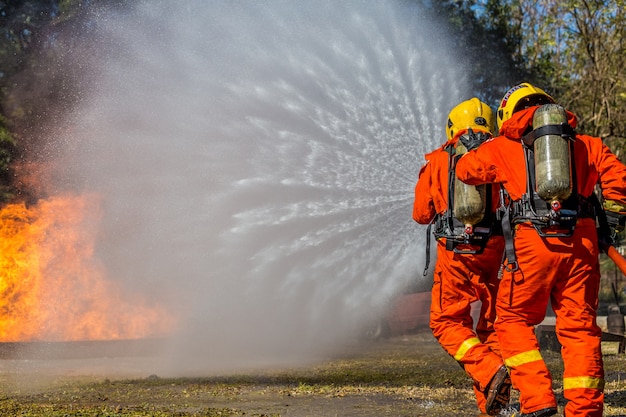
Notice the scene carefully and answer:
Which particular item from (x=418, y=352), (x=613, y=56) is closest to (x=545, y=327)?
(x=418, y=352)

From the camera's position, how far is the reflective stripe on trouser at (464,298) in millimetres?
6402

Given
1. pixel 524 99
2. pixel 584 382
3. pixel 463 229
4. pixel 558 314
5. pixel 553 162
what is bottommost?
pixel 584 382

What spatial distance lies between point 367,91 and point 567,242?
37.0 ft

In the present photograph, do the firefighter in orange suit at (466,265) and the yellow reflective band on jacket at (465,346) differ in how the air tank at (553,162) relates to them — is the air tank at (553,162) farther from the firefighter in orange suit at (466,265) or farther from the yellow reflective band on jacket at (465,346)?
the yellow reflective band on jacket at (465,346)

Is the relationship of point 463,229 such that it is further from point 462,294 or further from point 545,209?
point 545,209

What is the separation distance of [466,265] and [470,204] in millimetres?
472

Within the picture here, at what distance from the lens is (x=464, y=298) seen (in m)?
6.57

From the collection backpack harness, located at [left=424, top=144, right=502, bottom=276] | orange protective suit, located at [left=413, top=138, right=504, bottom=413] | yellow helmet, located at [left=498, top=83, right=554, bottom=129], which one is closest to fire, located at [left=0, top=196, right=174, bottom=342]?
orange protective suit, located at [left=413, top=138, right=504, bottom=413]

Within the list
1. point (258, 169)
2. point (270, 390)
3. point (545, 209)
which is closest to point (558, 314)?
point (545, 209)

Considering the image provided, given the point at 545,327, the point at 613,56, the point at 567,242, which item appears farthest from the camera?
the point at 613,56

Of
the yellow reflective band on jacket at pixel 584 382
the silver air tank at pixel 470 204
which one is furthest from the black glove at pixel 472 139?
the yellow reflective band on jacket at pixel 584 382

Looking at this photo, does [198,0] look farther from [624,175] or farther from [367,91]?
[624,175]

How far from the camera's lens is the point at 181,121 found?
1533 centimetres

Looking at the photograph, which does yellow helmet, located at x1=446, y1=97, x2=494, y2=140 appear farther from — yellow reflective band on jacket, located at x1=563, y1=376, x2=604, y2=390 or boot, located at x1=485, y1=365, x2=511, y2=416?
yellow reflective band on jacket, located at x1=563, y1=376, x2=604, y2=390
